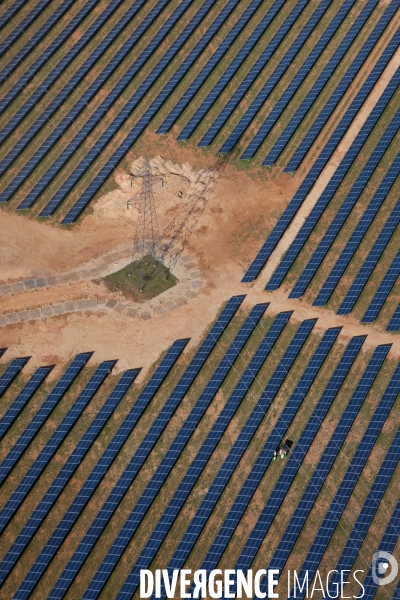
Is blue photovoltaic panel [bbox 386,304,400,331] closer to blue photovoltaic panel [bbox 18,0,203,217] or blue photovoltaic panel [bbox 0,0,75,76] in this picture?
blue photovoltaic panel [bbox 18,0,203,217]

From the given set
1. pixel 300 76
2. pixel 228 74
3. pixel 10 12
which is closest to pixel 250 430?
pixel 228 74

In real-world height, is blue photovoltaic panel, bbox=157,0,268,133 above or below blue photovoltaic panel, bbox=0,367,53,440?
above

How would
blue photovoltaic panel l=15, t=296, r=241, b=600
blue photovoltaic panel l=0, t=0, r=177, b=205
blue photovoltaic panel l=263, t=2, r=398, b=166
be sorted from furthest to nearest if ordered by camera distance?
blue photovoltaic panel l=263, t=2, r=398, b=166 < blue photovoltaic panel l=0, t=0, r=177, b=205 < blue photovoltaic panel l=15, t=296, r=241, b=600

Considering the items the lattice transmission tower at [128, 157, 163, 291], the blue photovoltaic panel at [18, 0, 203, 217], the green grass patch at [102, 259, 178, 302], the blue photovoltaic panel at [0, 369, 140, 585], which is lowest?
the blue photovoltaic panel at [0, 369, 140, 585]

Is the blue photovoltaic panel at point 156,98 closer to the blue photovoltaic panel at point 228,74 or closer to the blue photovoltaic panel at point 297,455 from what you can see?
the blue photovoltaic panel at point 228,74

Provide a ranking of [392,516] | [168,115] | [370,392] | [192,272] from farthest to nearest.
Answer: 1. [168,115]
2. [192,272]
3. [370,392]
4. [392,516]

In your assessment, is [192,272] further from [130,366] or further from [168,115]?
[168,115]

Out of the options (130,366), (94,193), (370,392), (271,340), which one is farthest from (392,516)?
(94,193)

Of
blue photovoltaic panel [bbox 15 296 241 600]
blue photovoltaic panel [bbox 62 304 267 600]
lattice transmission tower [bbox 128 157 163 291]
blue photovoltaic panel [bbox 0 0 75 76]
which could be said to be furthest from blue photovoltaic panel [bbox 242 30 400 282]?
blue photovoltaic panel [bbox 0 0 75 76]
